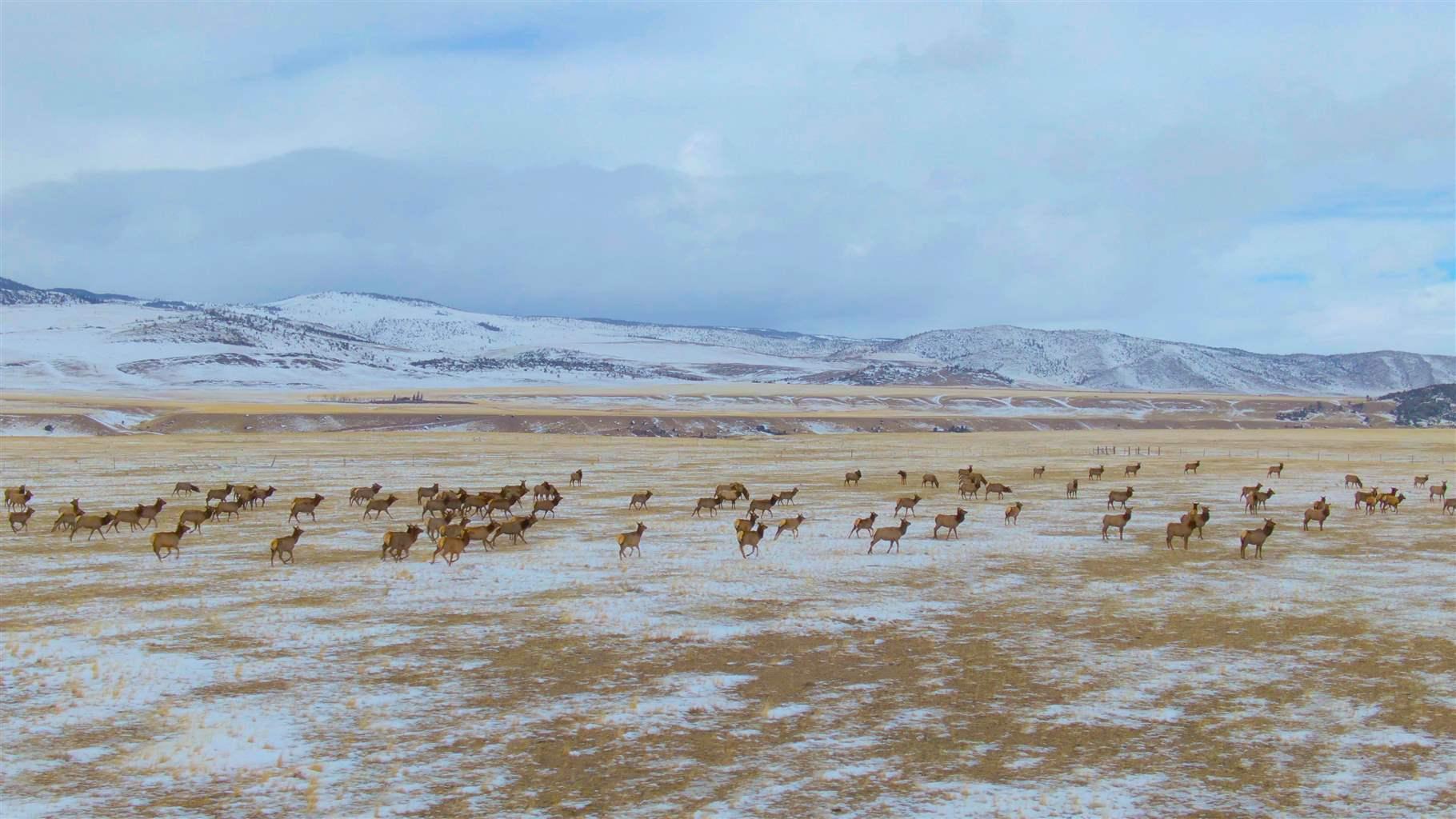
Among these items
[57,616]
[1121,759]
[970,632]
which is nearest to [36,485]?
[57,616]

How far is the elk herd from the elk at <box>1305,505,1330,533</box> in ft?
0.10

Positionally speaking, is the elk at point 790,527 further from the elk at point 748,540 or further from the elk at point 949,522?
the elk at point 949,522

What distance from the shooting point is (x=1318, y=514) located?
28906mm

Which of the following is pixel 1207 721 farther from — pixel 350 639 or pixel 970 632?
pixel 350 639

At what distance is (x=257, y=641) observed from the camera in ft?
51.9

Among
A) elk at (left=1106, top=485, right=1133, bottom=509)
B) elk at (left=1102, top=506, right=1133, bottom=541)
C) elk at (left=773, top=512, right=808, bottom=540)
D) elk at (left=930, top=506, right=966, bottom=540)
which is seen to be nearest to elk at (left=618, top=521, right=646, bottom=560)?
elk at (left=773, top=512, right=808, bottom=540)

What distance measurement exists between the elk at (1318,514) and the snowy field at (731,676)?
57 centimetres

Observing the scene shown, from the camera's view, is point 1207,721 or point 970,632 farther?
point 970,632

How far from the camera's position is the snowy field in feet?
34.3

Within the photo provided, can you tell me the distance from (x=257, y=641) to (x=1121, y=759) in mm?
12339

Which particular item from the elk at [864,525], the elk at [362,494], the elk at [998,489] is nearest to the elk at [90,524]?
the elk at [362,494]

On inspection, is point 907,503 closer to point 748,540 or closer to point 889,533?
point 889,533

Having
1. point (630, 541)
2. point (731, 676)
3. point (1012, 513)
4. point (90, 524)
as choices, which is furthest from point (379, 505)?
point (731, 676)

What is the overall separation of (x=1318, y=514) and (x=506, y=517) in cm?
2341
